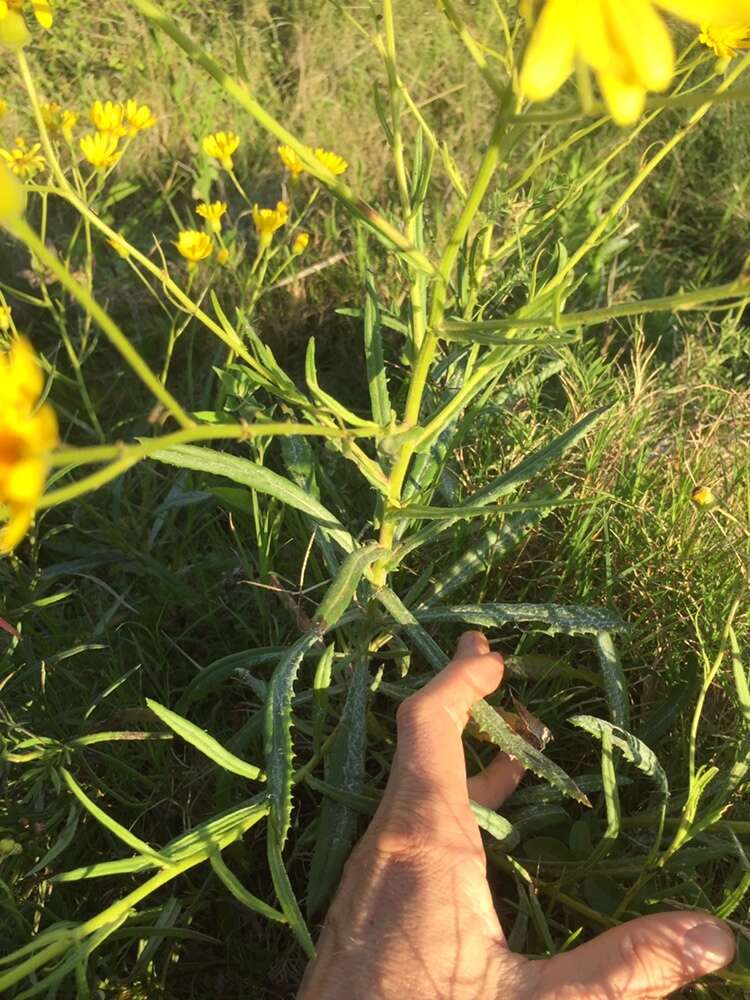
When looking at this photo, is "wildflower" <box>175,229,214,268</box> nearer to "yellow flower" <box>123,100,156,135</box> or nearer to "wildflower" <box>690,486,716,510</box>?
"yellow flower" <box>123,100,156,135</box>

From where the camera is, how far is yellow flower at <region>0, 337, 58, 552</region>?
59cm

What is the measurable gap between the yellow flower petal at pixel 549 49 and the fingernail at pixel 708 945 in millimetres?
914

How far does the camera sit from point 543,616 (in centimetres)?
137

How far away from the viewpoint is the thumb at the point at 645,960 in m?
0.98

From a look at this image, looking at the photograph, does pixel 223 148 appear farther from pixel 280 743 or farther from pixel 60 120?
pixel 280 743

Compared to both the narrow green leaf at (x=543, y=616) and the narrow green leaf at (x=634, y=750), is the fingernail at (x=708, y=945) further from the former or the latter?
the narrow green leaf at (x=543, y=616)

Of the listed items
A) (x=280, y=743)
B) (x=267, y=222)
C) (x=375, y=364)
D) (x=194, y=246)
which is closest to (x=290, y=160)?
(x=267, y=222)

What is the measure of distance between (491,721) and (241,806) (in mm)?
383

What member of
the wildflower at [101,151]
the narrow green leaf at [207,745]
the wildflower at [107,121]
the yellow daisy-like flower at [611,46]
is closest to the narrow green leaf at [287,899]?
the narrow green leaf at [207,745]

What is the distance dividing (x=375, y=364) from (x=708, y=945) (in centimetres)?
94

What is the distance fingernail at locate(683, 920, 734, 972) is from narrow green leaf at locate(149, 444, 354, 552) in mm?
716

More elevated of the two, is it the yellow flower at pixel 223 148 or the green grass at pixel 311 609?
the yellow flower at pixel 223 148

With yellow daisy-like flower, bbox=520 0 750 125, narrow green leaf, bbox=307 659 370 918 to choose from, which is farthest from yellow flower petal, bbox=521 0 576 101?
narrow green leaf, bbox=307 659 370 918

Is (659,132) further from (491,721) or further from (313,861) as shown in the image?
(313,861)
